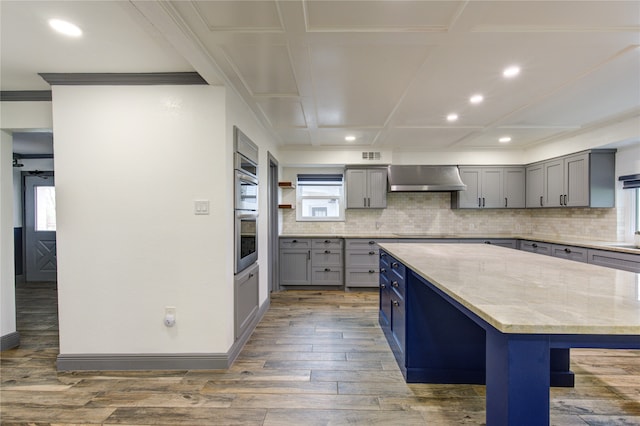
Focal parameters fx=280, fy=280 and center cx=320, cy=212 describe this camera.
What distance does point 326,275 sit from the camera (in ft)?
15.8

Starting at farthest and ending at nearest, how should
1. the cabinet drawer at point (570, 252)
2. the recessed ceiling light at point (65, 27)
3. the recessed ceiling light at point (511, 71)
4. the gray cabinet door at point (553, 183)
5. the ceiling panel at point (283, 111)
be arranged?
1. the gray cabinet door at point (553, 183)
2. the cabinet drawer at point (570, 252)
3. the ceiling panel at point (283, 111)
4. the recessed ceiling light at point (511, 71)
5. the recessed ceiling light at point (65, 27)

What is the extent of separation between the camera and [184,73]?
2.28m

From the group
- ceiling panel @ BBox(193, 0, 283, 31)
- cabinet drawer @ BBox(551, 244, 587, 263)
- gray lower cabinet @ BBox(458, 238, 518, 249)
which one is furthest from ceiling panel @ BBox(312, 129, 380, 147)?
cabinet drawer @ BBox(551, 244, 587, 263)

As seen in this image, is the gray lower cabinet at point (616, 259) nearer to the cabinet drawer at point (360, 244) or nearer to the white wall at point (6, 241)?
the cabinet drawer at point (360, 244)

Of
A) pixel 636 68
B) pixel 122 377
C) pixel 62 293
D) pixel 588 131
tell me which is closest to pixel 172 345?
pixel 122 377

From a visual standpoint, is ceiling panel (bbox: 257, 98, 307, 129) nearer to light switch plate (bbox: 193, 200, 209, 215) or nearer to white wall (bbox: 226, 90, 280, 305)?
white wall (bbox: 226, 90, 280, 305)

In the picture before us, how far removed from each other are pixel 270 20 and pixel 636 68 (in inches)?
112

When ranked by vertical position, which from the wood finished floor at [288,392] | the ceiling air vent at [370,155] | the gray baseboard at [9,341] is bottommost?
the wood finished floor at [288,392]

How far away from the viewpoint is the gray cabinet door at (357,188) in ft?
16.5

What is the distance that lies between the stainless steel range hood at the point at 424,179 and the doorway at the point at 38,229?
6.42 meters

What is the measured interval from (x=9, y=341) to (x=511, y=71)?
5150mm

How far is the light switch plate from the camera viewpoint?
91.4 inches

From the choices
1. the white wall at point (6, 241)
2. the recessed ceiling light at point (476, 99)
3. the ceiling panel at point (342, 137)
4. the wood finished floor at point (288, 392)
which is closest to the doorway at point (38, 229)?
the white wall at point (6, 241)

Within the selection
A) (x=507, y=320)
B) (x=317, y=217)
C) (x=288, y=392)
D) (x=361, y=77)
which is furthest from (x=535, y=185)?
A: (x=288, y=392)
